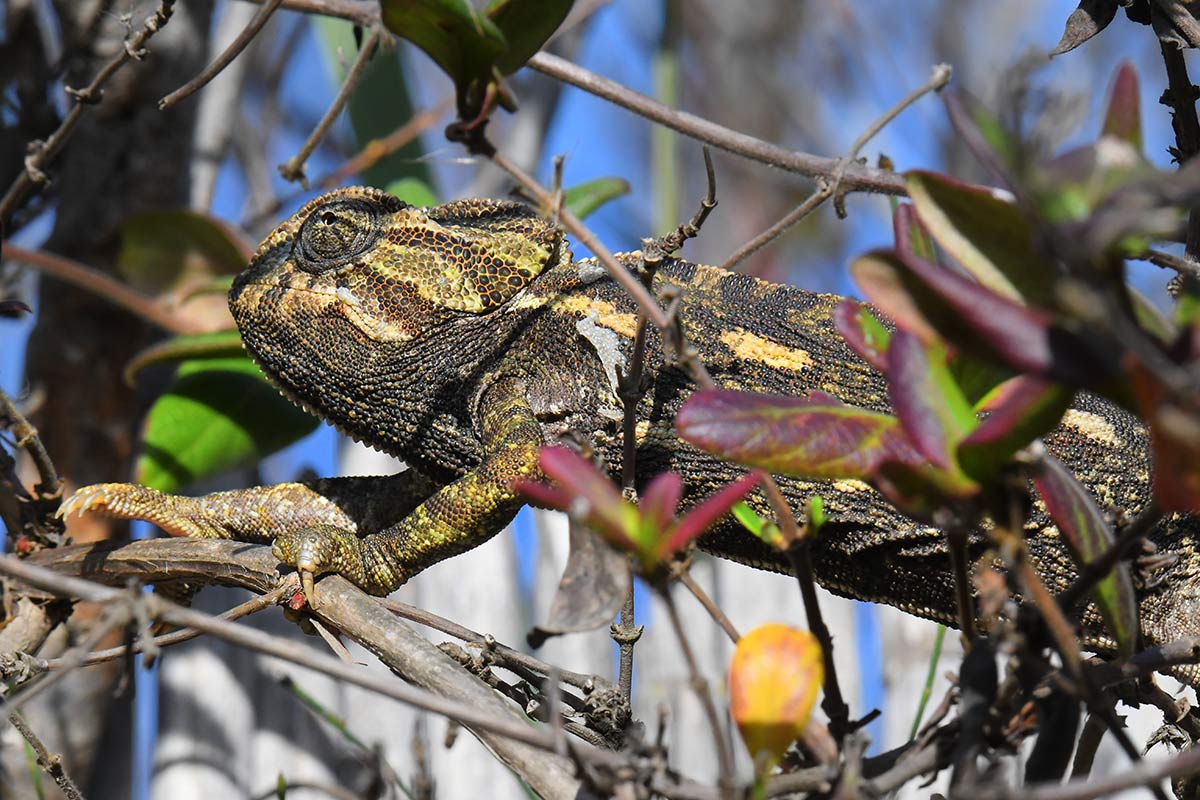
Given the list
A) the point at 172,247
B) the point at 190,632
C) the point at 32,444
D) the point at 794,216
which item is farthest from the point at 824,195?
the point at 172,247

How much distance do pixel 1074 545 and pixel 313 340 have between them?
1283 millimetres

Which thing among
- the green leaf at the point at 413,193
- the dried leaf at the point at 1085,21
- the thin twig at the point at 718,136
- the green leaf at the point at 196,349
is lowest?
the dried leaf at the point at 1085,21

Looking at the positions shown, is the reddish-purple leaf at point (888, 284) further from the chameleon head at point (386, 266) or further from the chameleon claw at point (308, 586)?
the chameleon head at point (386, 266)

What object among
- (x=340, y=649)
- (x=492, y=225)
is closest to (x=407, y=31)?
(x=340, y=649)

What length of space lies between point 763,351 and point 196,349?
3.19ft

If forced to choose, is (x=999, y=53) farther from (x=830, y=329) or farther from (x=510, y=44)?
(x=510, y=44)

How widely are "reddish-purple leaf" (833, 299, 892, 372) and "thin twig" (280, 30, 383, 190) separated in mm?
1048

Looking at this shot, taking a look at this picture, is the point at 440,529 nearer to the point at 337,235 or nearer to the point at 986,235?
the point at 337,235

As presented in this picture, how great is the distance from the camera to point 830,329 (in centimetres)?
169

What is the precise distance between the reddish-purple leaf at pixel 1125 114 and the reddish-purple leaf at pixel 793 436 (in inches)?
8.1

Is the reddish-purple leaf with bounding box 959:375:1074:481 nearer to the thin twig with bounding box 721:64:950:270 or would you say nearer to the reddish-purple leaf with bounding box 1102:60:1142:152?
the reddish-purple leaf with bounding box 1102:60:1142:152

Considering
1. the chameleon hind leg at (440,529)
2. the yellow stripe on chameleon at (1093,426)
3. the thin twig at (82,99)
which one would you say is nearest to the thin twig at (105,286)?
the thin twig at (82,99)

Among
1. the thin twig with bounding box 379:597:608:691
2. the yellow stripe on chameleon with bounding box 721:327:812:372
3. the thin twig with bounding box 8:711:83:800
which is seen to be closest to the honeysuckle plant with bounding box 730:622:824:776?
the thin twig with bounding box 379:597:608:691

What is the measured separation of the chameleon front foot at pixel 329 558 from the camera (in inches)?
58.6
